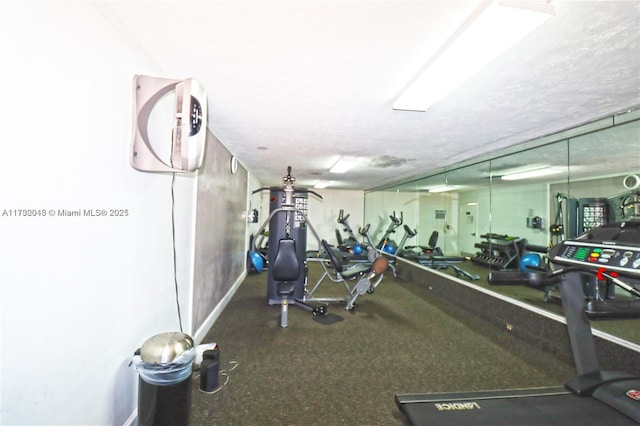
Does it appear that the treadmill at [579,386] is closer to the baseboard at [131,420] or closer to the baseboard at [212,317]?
the baseboard at [131,420]

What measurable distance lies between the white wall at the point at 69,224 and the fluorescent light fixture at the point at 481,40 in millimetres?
1689

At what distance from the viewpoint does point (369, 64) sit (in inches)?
65.9

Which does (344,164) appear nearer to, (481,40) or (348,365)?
(348,365)

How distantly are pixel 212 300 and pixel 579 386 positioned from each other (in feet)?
10.8

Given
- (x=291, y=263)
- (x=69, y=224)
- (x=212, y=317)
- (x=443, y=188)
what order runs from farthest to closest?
(x=443, y=188) < (x=291, y=263) < (x=212, y=317) < (x=69, y=224)

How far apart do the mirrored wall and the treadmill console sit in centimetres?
140

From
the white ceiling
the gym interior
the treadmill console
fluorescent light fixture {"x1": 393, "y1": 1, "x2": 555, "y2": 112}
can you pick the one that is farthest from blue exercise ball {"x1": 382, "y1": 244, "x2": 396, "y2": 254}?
fluorescent light fixture {"x1": 393, "y1": 1, "x2": 555, "y2": 112}

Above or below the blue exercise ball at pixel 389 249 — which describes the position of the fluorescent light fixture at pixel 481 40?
above

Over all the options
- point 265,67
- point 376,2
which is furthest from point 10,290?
point 376,2

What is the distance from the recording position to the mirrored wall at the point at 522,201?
339 centimetres

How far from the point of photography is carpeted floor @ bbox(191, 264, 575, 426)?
6.15ft

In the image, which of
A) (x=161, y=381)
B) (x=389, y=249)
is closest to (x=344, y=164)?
(x=389, y=249)

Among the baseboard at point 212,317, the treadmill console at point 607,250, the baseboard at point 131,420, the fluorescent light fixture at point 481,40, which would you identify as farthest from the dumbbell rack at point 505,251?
the baseboard at point 131,420

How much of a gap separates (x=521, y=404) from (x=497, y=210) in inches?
248
